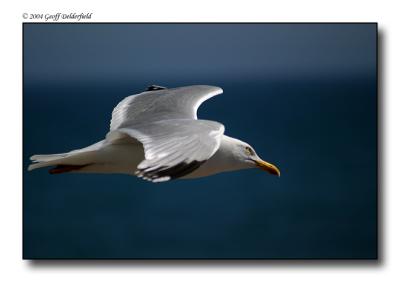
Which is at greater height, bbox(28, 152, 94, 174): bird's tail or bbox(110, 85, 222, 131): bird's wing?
bbox(110, 85, 222, 131): bird's wing

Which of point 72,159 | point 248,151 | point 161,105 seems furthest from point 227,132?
point 72,159

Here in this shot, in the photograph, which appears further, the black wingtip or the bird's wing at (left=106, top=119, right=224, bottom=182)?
the black wingtip

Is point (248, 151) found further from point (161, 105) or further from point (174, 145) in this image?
point (174, 145)

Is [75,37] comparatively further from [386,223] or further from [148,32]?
[386,223]

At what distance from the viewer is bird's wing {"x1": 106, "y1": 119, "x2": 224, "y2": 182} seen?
2631mm

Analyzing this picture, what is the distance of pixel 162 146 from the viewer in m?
2.84

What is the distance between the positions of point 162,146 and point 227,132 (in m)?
A: 1.67

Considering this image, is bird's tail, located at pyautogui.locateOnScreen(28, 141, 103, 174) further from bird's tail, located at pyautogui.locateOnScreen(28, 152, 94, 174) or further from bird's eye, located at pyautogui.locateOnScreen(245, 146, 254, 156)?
bird's eye, located at pyautogui.locateOnScreen(245, 146, 254, 156)

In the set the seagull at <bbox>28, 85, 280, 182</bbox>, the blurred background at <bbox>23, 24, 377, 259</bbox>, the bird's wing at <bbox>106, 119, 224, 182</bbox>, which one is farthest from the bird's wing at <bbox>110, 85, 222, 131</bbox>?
the bird's wing at <bbox>106, 119, 224, 182</bbox>

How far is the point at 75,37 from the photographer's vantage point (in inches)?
167

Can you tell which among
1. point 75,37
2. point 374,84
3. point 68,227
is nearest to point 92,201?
point 68,227

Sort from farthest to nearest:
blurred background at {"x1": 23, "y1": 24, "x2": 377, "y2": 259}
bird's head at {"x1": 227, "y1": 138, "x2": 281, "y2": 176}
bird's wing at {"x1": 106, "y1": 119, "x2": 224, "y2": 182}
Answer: blurred background at {"x1": 23, "y1": 24, "x2": 377, "y2": 259} < bird's head at {"x1": 227, "y1": 138, "x2": 281, "y2": 176} < bird's wing at {"x1": 106, "y1": 119, "x2": 224, "y2": 182}
